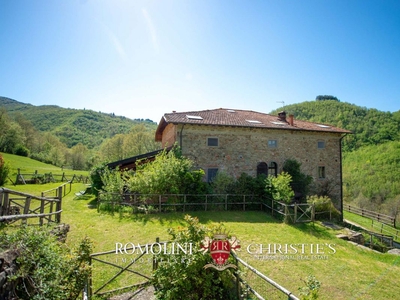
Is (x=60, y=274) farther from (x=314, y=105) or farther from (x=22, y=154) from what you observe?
(x=314, y=105)

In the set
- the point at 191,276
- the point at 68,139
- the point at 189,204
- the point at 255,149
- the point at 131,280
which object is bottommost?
the point at 131,280

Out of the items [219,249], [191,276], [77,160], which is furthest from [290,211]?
→ [77,160]

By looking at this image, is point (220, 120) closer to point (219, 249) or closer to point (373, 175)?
point (219, 249)

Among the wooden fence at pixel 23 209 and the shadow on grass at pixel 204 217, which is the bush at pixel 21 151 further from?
the wooden fence at pixel 23 209

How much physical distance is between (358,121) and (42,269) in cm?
6336

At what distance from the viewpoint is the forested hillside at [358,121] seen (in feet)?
156

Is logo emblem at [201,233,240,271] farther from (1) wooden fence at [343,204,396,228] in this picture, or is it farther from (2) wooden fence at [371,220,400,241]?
(1) wooden fence at [343,204,396,228]

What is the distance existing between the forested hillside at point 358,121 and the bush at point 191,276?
53833mm

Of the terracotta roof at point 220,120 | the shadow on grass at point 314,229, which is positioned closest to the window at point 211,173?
the terracotta roof at point 220,120

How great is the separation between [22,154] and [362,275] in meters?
48.8

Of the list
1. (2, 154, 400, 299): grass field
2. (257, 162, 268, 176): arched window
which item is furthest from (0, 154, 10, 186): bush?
(257, 162, 268, 176): arched window

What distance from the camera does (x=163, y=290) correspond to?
15.5 ft

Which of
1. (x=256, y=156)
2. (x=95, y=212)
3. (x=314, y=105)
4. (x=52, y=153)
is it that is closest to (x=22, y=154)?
(x=52, y=153)

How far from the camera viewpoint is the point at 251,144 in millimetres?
16656
